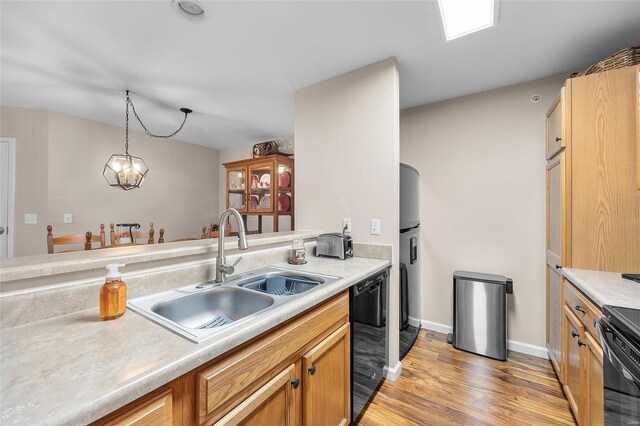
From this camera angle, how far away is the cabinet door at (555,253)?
1663 millimetres

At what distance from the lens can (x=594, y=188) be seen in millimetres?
1513

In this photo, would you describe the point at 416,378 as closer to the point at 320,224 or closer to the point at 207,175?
the point at 320,224

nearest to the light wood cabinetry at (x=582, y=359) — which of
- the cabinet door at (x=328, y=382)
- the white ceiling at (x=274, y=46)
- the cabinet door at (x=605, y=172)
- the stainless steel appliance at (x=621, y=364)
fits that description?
the stainless steel appliance at (x=621, y=364)

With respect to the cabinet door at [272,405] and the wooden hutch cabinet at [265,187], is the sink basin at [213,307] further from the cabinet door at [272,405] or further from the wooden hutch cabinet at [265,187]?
the wooden hutch cabinet at [265,187]

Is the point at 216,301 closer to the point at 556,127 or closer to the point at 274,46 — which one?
the point at 274,46

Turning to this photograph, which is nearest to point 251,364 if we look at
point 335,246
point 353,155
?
point 335,246

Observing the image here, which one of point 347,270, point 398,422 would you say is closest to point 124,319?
point 347,270

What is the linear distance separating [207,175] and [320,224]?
3462mm

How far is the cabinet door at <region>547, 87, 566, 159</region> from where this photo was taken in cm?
164

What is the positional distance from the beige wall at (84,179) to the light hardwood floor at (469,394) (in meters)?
3.93

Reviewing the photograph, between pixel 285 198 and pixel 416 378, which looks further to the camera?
pixel 285 198

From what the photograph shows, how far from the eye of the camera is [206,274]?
4.28 ft

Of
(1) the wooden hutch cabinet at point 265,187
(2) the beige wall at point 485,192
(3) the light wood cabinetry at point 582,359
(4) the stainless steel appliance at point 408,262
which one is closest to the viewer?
(3) the light wood cabinetry at point 582,359

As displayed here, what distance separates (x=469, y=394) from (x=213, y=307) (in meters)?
1.69
